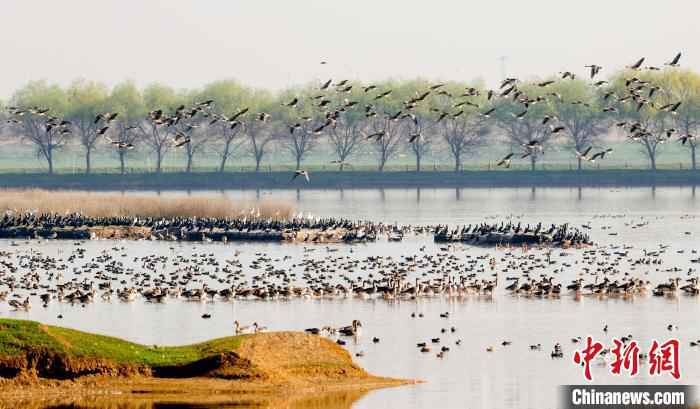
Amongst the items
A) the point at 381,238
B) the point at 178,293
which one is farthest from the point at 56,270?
the point at 381,238

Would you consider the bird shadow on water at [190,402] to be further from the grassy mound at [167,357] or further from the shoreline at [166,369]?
the grassy mound at [167,357]

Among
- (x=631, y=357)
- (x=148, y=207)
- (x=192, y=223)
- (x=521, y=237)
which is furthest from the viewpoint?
(x=148, y=207)

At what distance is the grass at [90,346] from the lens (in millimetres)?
41125

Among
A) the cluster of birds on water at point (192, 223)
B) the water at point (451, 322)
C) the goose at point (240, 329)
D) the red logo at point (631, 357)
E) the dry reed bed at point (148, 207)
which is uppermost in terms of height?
the dry reed bed at point (148, 207)

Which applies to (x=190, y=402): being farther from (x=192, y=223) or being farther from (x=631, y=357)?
(x=192, y=223)

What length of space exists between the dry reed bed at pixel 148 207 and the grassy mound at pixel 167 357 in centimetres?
7115

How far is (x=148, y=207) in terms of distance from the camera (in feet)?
398

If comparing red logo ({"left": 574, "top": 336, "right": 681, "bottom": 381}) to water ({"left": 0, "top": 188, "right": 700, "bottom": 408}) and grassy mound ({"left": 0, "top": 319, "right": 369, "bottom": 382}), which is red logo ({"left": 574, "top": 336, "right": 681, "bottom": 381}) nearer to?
water ({"left": 0, "top": 188, "right": 700, "bottom": 408})

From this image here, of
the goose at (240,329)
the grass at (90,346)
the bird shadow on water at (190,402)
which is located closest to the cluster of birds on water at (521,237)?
the goose at (240,329)

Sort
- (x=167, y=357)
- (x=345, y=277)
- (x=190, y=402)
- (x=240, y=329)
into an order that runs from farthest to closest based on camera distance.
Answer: (x=345, y=277) < (x=240, y=329) < (x=167, y=357) < (x=190, y=402)

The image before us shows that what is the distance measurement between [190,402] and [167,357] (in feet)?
10.4

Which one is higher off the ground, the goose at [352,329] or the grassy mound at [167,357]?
the grassy mound at [167,357]

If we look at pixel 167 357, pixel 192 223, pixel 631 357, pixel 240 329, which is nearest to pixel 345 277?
pixel 240 329

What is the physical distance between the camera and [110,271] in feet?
258
